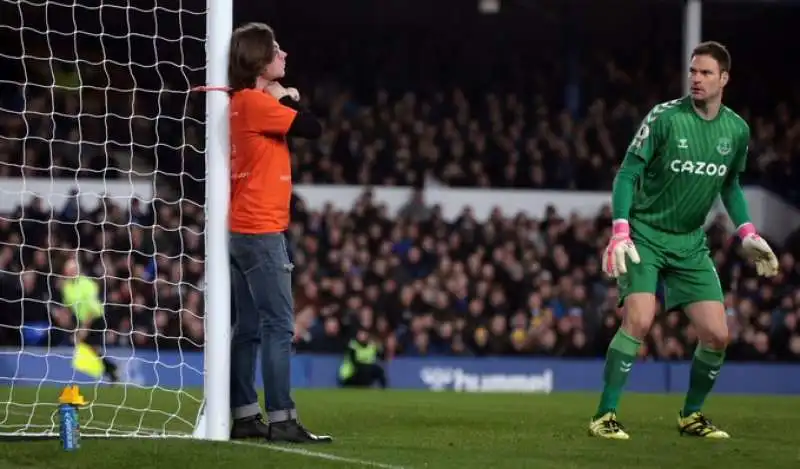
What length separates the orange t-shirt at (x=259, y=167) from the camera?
7.27 metres

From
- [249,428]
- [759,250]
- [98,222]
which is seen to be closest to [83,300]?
[98,222]

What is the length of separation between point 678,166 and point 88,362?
869 centimetres

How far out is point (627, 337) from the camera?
26.3ft

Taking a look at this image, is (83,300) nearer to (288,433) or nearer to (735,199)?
(288,433)

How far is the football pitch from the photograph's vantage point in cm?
650

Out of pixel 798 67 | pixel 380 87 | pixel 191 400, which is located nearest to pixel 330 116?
pixel 380 87

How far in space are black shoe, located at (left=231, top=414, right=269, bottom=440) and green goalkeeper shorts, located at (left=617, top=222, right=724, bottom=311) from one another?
217 cm

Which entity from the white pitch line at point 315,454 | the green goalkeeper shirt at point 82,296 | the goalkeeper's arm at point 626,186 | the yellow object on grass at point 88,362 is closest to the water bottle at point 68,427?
the white pitch line at point 315,454

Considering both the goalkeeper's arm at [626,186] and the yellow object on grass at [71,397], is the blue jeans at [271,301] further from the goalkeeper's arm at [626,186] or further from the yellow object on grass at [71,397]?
the goalkeeper's arm at [626,186]

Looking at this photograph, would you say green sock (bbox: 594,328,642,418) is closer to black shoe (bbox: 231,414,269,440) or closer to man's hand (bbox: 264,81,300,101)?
black shoe (bbox: 231,414,269,440)

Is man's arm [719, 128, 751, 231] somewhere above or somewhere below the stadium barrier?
above

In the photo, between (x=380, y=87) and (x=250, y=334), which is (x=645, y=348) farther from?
(x=250, y=334)

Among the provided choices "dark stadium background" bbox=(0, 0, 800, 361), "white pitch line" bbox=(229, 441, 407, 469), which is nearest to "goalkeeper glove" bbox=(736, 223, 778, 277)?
"white pitch line" bbox=(229, 441, 407, 469)

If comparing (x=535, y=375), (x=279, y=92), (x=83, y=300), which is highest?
(x=279, y=92)
